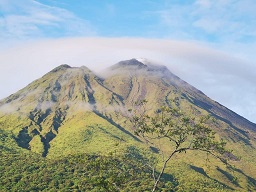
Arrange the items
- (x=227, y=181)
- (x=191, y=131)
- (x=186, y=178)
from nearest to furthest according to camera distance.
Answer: (x=191, y=131)
(x=186, y=178)
(x=227, y=181)

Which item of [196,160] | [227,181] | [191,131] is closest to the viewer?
[191,131]

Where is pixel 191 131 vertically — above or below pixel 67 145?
above

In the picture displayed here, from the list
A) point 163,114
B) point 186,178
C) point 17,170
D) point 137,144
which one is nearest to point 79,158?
point 163,114

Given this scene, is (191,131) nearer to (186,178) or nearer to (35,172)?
(35,172)

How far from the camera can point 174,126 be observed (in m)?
38.7

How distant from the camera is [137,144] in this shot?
19625 centimetres

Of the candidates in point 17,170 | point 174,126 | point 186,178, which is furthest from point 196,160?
point 174,126

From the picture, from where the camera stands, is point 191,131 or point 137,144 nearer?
point 191,131

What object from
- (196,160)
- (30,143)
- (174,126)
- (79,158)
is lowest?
(30,143)

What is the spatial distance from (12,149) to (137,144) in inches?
2590

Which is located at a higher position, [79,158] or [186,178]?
[79,158]

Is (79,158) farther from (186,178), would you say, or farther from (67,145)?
(67,145)

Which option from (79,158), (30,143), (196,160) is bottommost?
(30,143)

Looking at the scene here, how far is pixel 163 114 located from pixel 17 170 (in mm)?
101662
